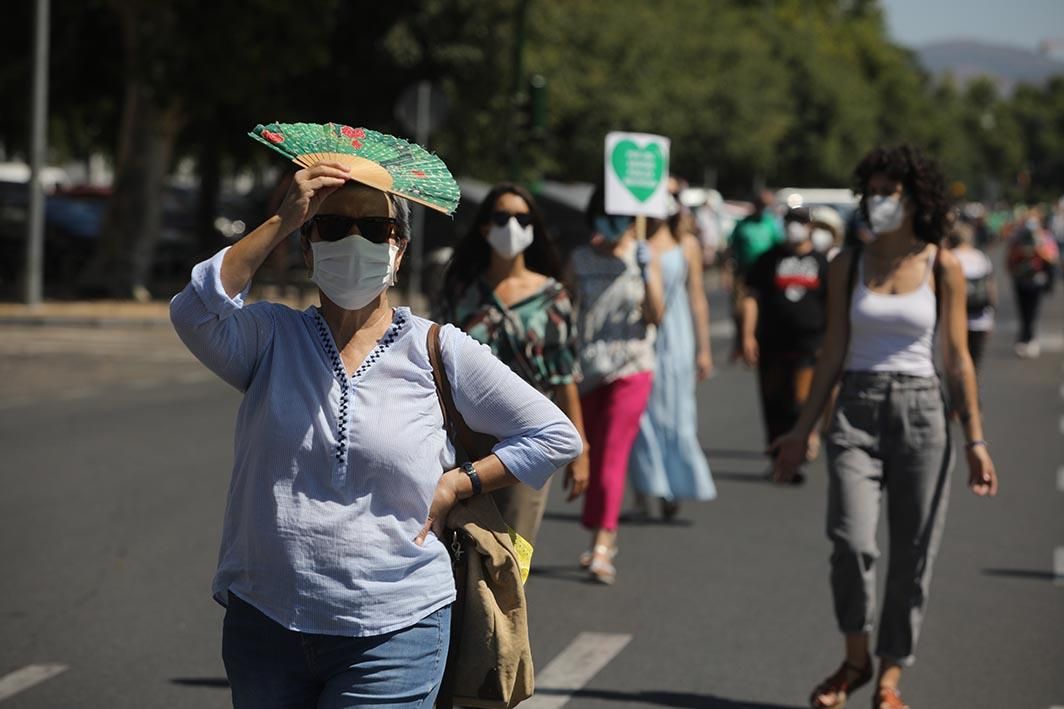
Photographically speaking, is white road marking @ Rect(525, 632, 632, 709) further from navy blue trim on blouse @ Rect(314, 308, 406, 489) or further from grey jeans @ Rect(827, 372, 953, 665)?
navy blue trim on blouse @ Rect(314, 308, 406, 489)

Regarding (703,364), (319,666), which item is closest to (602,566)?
(703,364)

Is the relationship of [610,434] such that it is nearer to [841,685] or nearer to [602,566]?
[602,566]

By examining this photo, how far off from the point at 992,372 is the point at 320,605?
702 inches

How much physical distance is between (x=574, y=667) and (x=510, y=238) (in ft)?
5.14

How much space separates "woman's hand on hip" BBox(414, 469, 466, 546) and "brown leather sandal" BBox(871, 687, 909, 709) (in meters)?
2.67

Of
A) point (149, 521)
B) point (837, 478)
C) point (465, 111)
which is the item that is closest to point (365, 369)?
point (837, 478)

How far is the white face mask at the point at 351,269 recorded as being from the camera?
134 inches

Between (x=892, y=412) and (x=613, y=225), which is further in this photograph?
(x=613, y=225)

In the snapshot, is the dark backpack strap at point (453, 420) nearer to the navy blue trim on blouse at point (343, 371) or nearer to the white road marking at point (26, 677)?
the navy blue trim on blouse at point (343, 371)

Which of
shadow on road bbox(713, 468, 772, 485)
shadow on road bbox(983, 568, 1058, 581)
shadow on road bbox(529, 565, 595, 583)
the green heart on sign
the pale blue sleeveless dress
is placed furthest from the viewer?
shadow on road bbox(713, 468, 772, 485)

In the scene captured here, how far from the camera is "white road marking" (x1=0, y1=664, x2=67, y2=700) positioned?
6.06 metres

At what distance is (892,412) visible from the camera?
5.78 meters

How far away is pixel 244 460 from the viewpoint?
3.37 meters

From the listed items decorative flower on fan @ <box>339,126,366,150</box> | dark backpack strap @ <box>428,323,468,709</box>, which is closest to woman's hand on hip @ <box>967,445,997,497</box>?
dark backpack strap @ <box>428,323,468,709</box>
